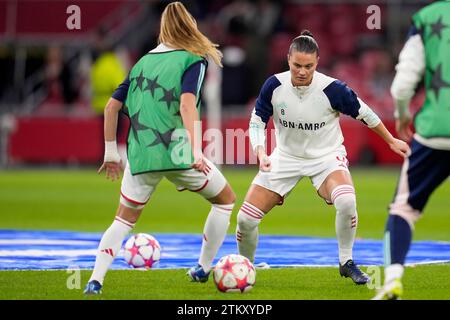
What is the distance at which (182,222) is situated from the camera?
15.9m

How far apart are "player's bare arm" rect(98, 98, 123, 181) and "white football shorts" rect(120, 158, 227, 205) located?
18 centimetres

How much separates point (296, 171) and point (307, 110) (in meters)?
0.59

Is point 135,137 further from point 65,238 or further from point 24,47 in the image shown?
point 24,47

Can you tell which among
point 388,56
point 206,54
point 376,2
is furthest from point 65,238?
point 376,2

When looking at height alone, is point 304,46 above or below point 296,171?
above

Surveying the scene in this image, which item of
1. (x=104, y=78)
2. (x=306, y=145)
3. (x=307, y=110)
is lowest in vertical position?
(x=306, y=145)

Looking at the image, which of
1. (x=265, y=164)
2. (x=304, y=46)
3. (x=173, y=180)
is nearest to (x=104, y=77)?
(x=304, y=46)

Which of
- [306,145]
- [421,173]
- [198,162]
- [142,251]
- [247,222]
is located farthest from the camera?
[142,251]

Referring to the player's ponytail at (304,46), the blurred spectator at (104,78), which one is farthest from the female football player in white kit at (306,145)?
the blurred spectator at (104,78)

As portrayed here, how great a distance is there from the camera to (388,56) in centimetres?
2814

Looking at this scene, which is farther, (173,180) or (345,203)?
(345,203)

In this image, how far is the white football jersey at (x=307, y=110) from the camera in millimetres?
9833

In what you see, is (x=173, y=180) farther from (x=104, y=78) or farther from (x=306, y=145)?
(x=104, y=78)

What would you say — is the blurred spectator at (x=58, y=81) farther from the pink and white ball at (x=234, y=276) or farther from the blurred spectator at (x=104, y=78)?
the pink and white ball at (x=234, y=276)
